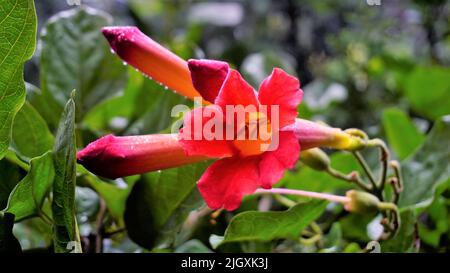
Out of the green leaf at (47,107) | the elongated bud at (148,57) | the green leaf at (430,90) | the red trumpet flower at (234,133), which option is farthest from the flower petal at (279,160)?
the green leaf at (430,90)

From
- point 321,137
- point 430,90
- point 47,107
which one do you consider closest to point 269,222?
point 321,137

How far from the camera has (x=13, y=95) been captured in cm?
42

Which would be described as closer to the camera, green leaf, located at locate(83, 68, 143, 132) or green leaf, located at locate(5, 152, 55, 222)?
green leaf, located at locate(5, 152, 55, 222)

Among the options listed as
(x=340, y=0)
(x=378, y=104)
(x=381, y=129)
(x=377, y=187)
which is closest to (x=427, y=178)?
(x=377, y=187)

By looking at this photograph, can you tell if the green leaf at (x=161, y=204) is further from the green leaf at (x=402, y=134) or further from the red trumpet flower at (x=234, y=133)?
the green leaf at (x=402, y=134)

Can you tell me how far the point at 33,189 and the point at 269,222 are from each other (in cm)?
19

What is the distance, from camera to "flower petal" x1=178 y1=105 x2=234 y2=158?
41cm

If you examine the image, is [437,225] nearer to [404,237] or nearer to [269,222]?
[404,237]

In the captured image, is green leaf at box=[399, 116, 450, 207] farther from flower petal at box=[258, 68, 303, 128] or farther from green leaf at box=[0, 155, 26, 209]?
green leaf at box=[0, 155, 26, 209]

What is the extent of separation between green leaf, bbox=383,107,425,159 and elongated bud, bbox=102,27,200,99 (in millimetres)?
424

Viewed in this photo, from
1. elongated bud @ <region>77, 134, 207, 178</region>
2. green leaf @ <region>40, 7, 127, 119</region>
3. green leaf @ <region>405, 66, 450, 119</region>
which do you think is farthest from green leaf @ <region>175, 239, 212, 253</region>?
green leaf @ <region>405, 66, 450, 119</region>

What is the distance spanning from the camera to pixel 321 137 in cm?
48

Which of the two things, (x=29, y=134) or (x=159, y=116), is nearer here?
(x=29, y=134)

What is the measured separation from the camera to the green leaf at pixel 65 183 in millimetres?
401
